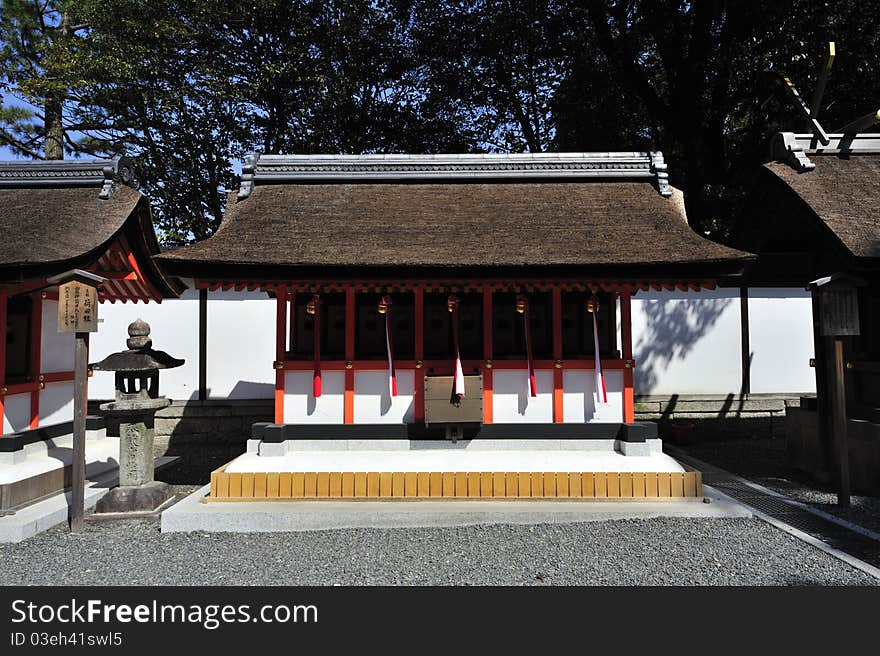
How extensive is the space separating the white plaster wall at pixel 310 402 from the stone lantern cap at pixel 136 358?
5.19 ft

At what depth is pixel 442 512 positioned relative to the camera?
6.14 m

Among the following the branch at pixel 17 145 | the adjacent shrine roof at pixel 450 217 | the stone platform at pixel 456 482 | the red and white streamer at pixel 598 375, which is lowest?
the stone platform at pixel 456 482

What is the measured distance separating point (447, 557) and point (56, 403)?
7.34 metres

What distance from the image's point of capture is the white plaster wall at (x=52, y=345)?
26.6 feet

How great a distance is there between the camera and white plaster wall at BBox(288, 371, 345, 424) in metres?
7.66

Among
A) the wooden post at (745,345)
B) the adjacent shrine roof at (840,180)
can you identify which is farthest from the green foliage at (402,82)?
the adjacent shrine roof at (840,180)

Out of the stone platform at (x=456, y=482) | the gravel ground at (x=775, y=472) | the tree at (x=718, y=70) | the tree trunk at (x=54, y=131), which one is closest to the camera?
the stone platform at (x=456, y=482)

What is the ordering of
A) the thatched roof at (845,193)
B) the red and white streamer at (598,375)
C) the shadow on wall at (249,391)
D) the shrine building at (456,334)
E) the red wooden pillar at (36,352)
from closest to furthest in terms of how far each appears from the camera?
the shrine building at (456,334) < the thatched roof at (845,193) < the red and white streamer at (598,375) < the red wooden pillar at (36,352) < the shadow on wall at (249,391)

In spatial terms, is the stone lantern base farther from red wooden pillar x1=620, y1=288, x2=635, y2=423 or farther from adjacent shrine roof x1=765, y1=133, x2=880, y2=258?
adjacent shrine roof x1=765, y1=133, x2=880, y2=258

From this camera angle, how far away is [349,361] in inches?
301

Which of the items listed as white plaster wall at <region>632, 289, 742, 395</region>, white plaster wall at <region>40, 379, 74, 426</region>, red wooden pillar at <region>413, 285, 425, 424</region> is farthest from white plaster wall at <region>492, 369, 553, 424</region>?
white plaster wall at <region>40, 379, 74, 426</region>

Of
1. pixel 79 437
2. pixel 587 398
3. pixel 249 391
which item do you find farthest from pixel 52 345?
pixel 587 398

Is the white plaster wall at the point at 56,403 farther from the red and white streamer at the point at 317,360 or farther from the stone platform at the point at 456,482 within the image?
the red and white streamer at the point at 317,360

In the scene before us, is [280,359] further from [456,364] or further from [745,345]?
[745,345]
